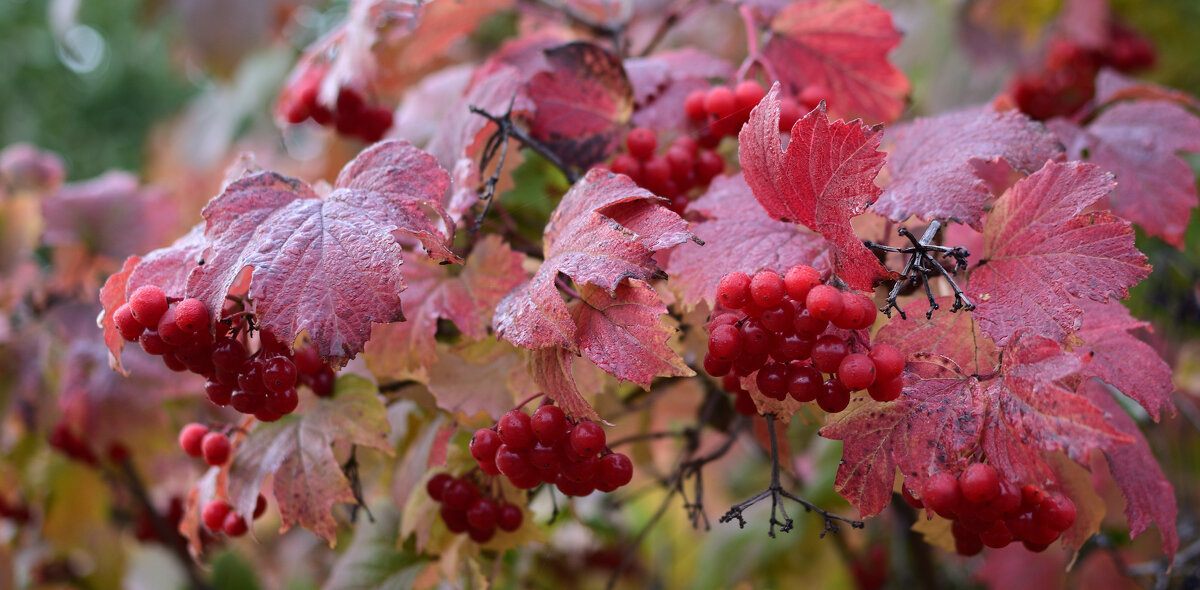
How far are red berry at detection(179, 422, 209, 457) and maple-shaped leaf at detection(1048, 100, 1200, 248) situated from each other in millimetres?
1020

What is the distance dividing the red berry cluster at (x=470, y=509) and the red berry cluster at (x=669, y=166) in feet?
1.18

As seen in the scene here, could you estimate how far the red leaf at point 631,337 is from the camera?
22.6 inches

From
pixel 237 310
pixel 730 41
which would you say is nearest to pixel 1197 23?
pixel 730 41

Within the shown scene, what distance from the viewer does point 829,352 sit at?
1.89ft

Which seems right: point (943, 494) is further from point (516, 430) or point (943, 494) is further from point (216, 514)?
point (216, 514)

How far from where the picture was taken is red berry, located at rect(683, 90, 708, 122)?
2.81ft

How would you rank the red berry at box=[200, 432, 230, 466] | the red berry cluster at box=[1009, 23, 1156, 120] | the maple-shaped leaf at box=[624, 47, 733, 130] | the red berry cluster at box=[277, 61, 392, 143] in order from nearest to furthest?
the red berry at box=[200, 432, 230, 466] → the maple-shaped leaf at box=[624, 47, 733, 130] → the red berry cluster at box=[277, 61, 392, 143] → the red berry cluster at box=[1009, 23, 1156, 120]

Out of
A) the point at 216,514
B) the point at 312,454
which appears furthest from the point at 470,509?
the point at 216,514

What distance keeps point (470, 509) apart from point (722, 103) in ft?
1.64

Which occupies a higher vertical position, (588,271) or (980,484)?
(588,271)

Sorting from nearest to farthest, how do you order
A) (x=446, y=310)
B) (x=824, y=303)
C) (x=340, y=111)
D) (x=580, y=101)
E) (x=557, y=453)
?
(x=824, y=303)
(x=557, y=453)
(x=446, y=310)
(x=580, y=101)
(x=340, y=111)

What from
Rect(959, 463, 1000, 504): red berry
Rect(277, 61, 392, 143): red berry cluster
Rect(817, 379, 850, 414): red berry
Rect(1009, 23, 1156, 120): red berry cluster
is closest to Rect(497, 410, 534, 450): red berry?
Rect(817, 379, 850, 414): red berry

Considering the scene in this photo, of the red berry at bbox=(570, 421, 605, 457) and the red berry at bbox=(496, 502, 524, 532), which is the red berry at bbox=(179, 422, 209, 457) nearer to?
the red berry at bbox=(496, 502, 524, 532)

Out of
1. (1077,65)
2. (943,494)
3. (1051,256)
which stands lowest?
(1077,65)
